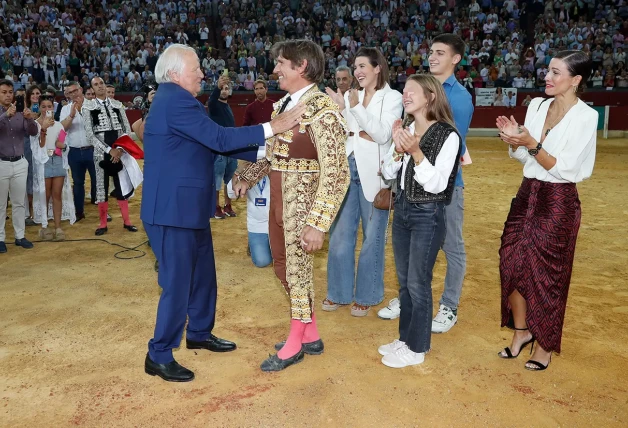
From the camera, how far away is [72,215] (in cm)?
780

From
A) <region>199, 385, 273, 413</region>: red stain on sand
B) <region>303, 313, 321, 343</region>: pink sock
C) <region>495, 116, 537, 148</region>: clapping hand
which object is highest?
<region>495, 116, 537, 148</region>: clapping hand

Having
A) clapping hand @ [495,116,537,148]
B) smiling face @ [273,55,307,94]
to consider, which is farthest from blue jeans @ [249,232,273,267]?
clapping hand @ [495,116,537,148]

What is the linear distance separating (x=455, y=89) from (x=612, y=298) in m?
2.35

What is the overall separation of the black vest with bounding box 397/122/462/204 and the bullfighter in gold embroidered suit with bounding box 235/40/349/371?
15.1 inches

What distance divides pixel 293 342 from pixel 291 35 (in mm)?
21290

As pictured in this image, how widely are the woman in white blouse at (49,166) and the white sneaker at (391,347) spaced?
15.1ft

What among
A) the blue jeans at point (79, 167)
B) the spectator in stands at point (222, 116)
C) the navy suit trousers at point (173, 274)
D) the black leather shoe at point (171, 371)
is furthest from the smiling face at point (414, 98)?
the blue jeans at point (79, 167)

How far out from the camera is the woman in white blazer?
4199mm

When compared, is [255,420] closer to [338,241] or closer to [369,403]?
[369,403]

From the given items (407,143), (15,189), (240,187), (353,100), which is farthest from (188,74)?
(15,189)

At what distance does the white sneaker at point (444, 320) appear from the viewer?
4305mm

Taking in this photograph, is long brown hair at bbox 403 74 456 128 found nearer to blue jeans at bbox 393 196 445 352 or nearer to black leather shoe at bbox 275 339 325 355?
blue jeans at bbox 393 196 445 352

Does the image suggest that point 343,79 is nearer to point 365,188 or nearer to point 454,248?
point 365,188

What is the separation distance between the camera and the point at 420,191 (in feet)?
11.5
